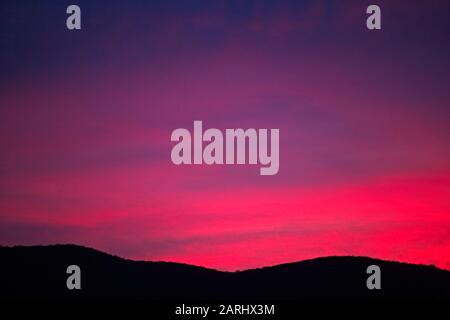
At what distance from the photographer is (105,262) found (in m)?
7.43

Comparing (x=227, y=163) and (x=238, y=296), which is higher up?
Answer: (x=227, y=163)

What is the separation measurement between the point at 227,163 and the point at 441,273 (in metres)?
2.27

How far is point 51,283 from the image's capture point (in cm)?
740

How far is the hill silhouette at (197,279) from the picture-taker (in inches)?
292

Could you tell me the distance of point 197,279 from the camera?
7.54 metres

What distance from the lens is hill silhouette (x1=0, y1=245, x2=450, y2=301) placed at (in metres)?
7.41
